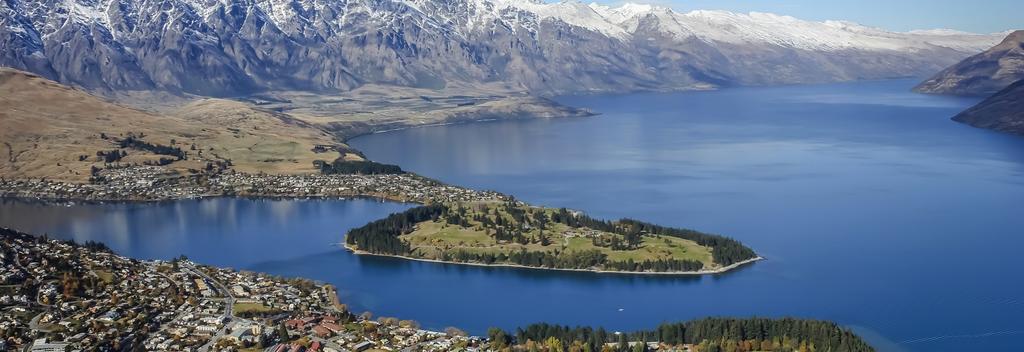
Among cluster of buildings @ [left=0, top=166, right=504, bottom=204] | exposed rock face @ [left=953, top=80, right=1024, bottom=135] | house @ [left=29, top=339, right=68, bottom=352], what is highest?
exposed rock face @ [left=953, top=80, right=1024, bottom=135]

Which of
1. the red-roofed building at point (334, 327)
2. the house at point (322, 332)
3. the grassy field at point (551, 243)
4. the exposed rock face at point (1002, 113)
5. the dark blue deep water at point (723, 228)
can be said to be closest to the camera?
the house at point (322, 332)

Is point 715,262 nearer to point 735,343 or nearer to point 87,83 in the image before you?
point 735,343

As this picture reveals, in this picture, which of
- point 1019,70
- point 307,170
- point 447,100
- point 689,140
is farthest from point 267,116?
point 1019,70

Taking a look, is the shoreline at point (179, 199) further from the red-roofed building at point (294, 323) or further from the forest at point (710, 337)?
the forest at point (710, 337)

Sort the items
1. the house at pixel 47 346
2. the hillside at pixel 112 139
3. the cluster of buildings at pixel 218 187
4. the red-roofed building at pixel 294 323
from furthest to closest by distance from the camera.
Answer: the hillside at pixel 112 139 → the cluster of buildings at pixel 218 187 → the red-roofed building at pixel 294 323 → the house at pixel 47 346

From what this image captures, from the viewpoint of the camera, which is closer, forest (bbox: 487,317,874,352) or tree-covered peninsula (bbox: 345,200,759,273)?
forest (bbox: 487,317,874,352)

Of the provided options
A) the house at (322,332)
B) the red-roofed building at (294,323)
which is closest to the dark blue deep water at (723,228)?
the red-roofed building at (294,323)

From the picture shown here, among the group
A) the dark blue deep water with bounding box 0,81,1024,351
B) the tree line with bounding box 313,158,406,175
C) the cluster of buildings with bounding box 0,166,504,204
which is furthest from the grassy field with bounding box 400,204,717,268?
the tree line with bounding box 313,158,406,175

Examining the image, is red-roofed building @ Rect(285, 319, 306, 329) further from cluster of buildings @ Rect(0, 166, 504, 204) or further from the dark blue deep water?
cluster of buildings @ Rect(0, 166, 504, 204)
